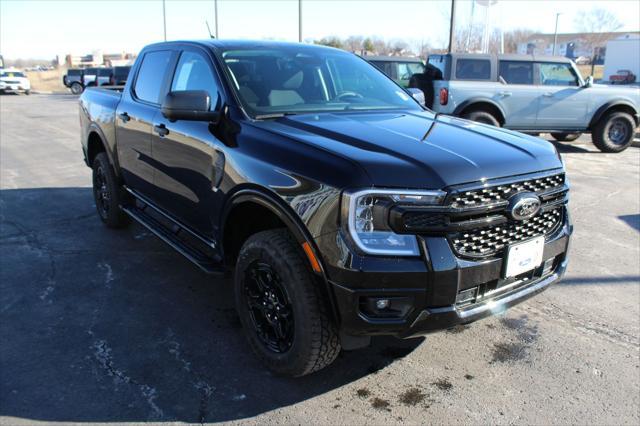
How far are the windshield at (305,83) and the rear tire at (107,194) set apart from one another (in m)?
2.30

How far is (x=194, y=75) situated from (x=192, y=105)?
779 mm

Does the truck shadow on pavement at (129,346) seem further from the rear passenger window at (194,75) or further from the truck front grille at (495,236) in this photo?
the rear passenger window at (194,75)

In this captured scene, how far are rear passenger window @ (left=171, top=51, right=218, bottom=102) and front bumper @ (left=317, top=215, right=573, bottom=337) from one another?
66.2 inches

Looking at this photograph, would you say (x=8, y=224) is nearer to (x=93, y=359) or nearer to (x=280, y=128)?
(x=93, y=359)

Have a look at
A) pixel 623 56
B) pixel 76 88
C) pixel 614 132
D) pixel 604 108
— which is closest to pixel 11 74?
pixel 76 88

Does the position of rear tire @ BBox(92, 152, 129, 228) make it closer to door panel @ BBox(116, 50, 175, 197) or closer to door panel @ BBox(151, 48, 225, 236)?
door panel @ BBox(116, 50, 175, 197)

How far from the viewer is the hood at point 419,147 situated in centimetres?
251

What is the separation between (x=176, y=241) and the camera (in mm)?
4023

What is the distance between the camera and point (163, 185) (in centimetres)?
420

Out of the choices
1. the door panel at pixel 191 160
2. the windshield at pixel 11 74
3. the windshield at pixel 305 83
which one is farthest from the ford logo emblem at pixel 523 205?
the windshield at pixel 11 74

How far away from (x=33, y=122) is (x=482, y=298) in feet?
58.5

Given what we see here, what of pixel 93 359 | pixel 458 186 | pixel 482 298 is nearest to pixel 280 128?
pixel 458 186

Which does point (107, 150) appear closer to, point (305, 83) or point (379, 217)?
point (305, 83)

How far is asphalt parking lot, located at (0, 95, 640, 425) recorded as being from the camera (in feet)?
9.19
